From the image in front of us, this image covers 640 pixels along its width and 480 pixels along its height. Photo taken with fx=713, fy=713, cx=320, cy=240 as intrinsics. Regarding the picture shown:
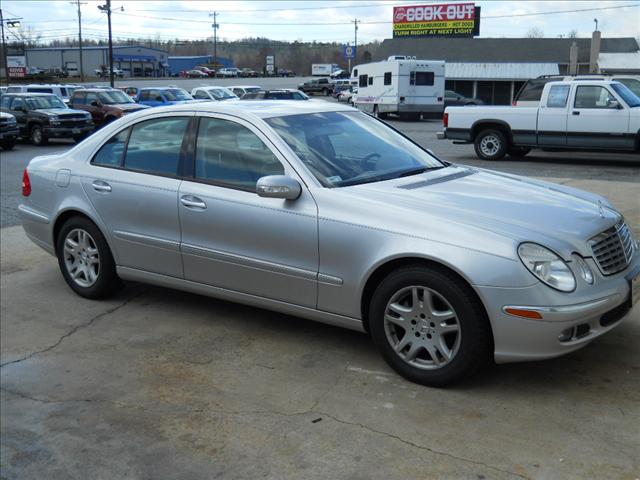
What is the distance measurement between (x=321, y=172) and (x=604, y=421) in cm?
218

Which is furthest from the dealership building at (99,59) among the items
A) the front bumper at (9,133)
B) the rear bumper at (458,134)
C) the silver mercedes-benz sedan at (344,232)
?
the silver mercedes-benz sedan at (344,232)

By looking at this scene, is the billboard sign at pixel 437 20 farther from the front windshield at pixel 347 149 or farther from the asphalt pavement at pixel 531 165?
the front windshield at pixel 347 149

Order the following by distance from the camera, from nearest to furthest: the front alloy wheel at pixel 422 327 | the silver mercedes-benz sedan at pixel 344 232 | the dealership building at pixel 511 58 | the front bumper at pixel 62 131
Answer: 1. the silver mercedes-benz sedan at pixel 344 232
2. the front alloy wheel at pixel 422 327
3. the front bumper at pixel 62 131
4. the dealership building at pixel 511 58

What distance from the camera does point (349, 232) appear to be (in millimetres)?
4172

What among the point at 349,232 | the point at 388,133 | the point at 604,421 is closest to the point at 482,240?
the point at 349,232

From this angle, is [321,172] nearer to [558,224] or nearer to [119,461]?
[558,224]

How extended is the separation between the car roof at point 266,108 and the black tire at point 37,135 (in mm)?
19390

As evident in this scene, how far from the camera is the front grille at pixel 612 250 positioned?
3.88 m

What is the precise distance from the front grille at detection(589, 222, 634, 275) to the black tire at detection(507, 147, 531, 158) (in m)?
12.9

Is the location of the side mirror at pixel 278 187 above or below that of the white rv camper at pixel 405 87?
below

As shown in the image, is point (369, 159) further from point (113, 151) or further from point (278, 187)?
point (113, 151)

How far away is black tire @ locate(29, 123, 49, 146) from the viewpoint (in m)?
23.1

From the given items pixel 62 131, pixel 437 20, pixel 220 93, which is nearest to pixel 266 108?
pixel 62 131

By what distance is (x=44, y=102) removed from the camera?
24016mm
